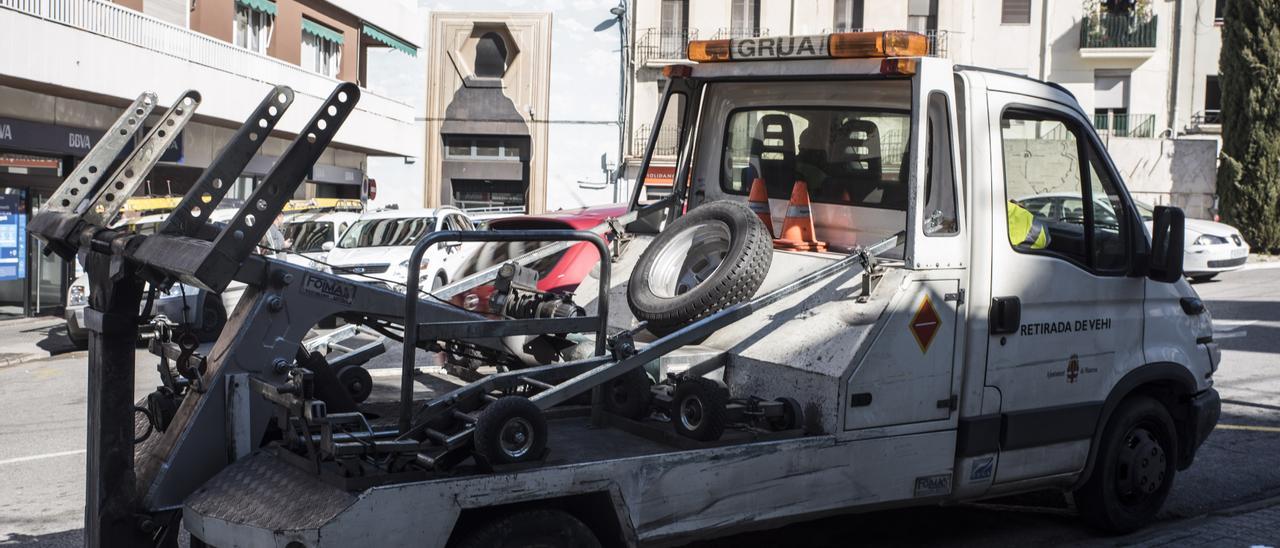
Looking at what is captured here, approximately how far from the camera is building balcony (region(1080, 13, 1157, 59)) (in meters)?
39.1

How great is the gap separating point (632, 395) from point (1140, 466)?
3021 millimetres

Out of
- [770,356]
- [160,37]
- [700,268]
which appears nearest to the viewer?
[770,356]

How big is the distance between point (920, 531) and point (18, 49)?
48.7 feet

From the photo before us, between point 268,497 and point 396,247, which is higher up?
point 396,247

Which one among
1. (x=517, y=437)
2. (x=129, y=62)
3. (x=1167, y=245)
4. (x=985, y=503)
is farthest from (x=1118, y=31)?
(x=517, y=437)

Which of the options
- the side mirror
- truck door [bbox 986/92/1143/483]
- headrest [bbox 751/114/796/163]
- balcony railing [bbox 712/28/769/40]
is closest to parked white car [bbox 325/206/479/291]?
headrest [bbox 751/114/796/163]

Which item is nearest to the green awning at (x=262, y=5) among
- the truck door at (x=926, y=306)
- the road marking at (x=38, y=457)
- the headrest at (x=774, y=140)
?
the road marking at (x=38, y=457)

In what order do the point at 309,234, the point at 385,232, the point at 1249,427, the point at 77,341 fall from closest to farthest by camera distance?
the point at 1249,427, the point at 77,341, the point at 385,232, the point at 309,234

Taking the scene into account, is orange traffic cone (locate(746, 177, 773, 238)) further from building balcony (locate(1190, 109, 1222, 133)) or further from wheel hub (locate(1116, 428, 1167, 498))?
building balcony (locate(1190, 109, 1222, 133))

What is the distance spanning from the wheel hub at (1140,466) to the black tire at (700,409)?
108 inches

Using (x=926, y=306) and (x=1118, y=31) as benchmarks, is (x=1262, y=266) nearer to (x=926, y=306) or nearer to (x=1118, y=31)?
(x=1118, y=31)

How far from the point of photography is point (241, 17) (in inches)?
994

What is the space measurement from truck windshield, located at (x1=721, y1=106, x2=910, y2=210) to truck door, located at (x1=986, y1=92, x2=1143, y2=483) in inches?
21.5

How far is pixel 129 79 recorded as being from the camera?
63.6 feet
